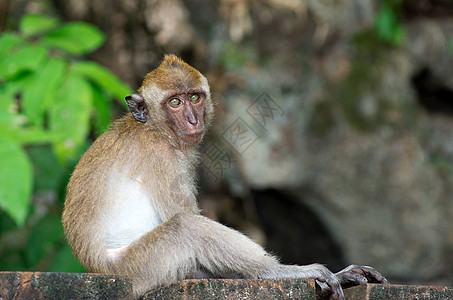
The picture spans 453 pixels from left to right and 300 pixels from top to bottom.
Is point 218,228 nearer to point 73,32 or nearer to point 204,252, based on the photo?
point 204,252

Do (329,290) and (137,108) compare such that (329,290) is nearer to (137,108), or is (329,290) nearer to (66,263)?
(137,108)

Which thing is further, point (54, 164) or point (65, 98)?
point (54, 164)

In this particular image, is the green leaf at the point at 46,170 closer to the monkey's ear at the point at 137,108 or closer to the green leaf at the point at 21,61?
the green leaf at the point at 21,61

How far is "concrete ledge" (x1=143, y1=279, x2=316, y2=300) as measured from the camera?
130 inches

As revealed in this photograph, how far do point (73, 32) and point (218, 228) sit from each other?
2451mm

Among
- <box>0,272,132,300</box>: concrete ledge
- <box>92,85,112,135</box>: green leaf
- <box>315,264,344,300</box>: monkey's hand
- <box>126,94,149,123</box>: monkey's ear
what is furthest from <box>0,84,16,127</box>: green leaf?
<box>315,264,344,300</box>: monkey's hand

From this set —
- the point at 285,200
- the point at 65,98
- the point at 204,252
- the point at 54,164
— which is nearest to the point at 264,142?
the point at 285,200

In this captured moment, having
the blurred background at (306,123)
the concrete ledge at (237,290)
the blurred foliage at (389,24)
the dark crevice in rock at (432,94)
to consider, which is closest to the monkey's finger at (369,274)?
the concrete ledge at (237,290)

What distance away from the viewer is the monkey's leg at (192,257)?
412cm

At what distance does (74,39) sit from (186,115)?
136cm

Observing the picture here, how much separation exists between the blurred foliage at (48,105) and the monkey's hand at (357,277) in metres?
2.25

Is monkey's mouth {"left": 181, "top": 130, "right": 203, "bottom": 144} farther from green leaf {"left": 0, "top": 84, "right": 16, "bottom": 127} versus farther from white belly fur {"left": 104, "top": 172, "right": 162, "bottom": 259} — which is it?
green leaf {"left": 0, "top": 84, "right": 16, "bottom": 127}

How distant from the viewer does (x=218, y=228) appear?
421cm

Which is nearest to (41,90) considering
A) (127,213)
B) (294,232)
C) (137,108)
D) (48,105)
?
(48,105)
